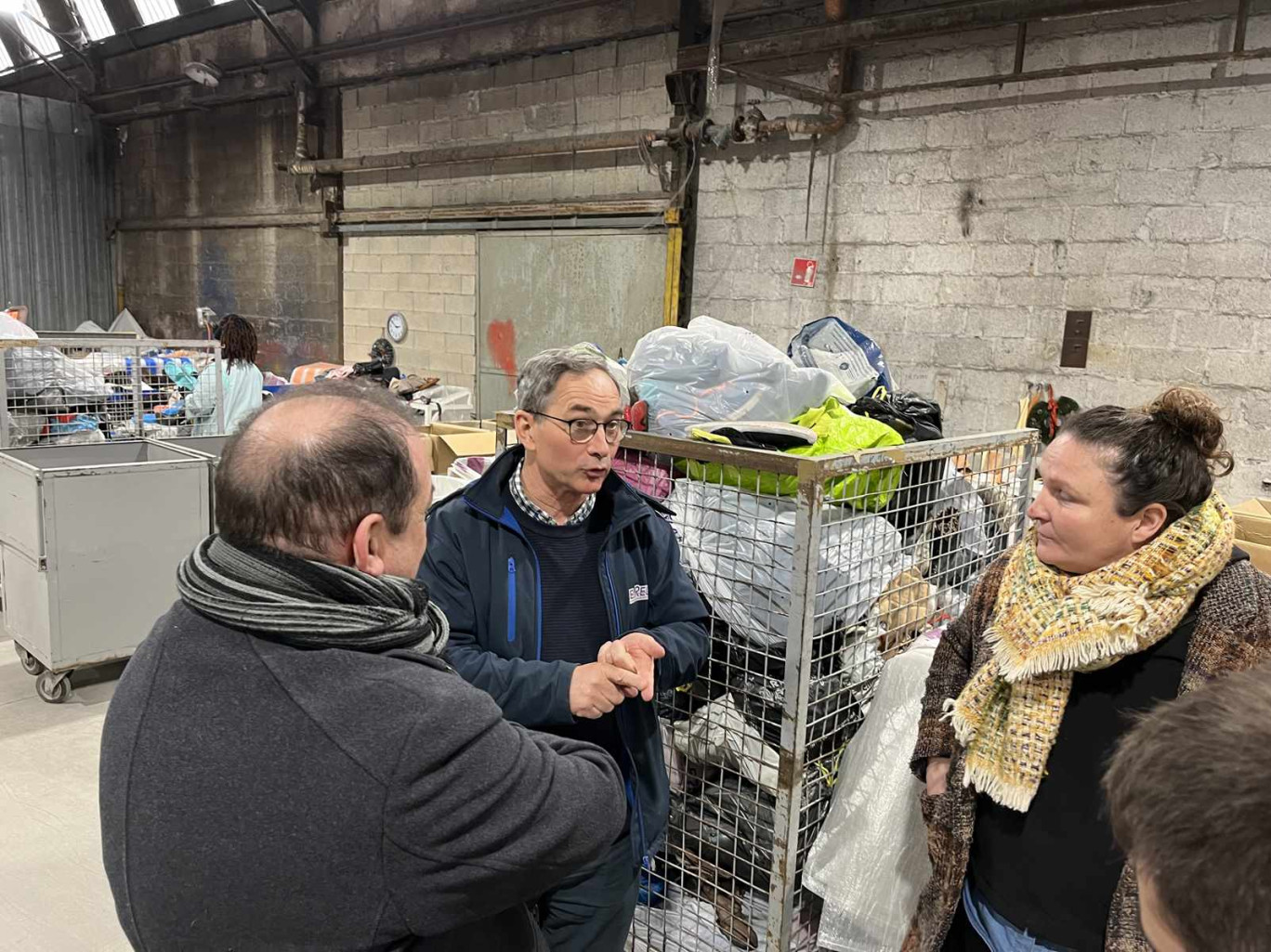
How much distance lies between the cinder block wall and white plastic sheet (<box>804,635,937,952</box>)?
4761 millimetres

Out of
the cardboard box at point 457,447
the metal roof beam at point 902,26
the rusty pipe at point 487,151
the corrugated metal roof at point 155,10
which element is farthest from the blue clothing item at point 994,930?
the corrugated metal roof at point 155,10

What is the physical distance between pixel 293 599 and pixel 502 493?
2.54 ft

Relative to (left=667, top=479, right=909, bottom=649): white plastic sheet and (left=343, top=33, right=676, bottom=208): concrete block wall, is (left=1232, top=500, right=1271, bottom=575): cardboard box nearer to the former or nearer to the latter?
(left=667, top=479, right=909, bottom=649): white plastic sheet

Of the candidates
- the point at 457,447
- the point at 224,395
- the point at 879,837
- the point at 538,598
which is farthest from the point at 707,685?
the point at 224,395

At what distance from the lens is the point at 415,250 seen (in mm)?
7352

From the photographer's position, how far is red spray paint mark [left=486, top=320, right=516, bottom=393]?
6738 mm

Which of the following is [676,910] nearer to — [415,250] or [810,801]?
[810,801]

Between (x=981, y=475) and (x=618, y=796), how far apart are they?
61.9 inches

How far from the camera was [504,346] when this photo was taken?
679 cm

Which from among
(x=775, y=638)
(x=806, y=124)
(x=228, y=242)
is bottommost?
(x=775, y=638)

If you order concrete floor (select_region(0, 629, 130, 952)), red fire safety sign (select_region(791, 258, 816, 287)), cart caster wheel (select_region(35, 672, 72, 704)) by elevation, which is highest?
red fire safety sign (select_region(791, 258, 816, 287))

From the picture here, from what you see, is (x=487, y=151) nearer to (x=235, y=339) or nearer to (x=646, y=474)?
(x=235, y=339)

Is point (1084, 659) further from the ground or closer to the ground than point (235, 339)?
closer to the ground

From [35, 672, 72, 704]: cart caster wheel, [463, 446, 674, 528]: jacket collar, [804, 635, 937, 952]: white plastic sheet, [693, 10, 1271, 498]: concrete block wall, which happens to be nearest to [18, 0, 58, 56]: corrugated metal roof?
[693, 10, 1271, 498]: concrete block wall
